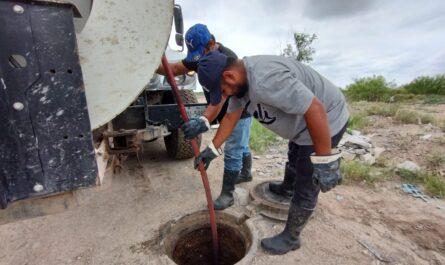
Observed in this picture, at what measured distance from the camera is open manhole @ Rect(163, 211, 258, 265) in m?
2.44

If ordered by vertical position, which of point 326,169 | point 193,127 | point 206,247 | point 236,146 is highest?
point 193,127

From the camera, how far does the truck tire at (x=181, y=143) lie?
3.48 metres

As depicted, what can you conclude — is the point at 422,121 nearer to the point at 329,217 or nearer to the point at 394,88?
the point at 329,217

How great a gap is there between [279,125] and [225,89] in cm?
45

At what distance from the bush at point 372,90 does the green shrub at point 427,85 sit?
3.51 ft

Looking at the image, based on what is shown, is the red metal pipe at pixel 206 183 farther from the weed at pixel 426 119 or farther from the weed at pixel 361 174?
the weed at pixel 426 119

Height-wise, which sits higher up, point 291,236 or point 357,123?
point 357,123

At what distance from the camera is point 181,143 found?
145 inches

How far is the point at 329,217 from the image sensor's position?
101 inches

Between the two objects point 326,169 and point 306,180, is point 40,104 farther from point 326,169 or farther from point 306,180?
point 306,180

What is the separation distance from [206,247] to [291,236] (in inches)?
38.0

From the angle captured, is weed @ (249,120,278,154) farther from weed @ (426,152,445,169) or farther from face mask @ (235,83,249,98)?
face mask @ (235,83,249,98)

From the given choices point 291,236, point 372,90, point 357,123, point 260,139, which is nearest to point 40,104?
point 291,236

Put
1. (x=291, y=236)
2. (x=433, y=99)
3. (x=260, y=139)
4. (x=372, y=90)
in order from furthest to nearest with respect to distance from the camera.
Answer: (x=372, y=90) < (x=433, y=99) < (x=260, y=139) < (x=291, y=236)
